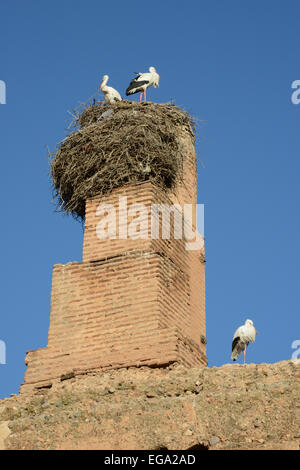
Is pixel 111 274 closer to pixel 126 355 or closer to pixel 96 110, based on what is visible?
pixel 126 355

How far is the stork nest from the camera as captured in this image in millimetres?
10492

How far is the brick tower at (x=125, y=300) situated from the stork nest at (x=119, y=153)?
307 millimetres

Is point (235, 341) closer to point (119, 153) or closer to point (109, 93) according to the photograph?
point (119, 153)

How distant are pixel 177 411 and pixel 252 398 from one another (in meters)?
0.68

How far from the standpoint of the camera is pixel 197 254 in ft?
34.6

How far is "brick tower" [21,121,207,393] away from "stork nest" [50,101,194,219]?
0.31 meters

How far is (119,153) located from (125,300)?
8.08 feet

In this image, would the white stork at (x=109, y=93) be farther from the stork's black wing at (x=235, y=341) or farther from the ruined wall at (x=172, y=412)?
the ruined wall at (x=172, y=412)

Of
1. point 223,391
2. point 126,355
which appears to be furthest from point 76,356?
point 223,391

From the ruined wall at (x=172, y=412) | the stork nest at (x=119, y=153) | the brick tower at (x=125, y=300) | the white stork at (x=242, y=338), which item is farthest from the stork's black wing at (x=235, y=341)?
the ruined wall at (x=172, y=412)

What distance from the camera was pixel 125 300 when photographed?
30.0 feet

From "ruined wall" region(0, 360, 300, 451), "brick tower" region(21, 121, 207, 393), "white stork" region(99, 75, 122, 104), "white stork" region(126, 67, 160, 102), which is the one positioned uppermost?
"white stork" region(126, 67, 160, 102)

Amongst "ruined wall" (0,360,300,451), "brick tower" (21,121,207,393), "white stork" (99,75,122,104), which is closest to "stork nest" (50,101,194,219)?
"brick tower" (21,121,207,393)

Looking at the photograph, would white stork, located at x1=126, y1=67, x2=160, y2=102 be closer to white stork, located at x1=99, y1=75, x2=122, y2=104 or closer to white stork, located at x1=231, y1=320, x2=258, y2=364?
white stork, located at x1=99, y1=75, x2=122, y2=104
